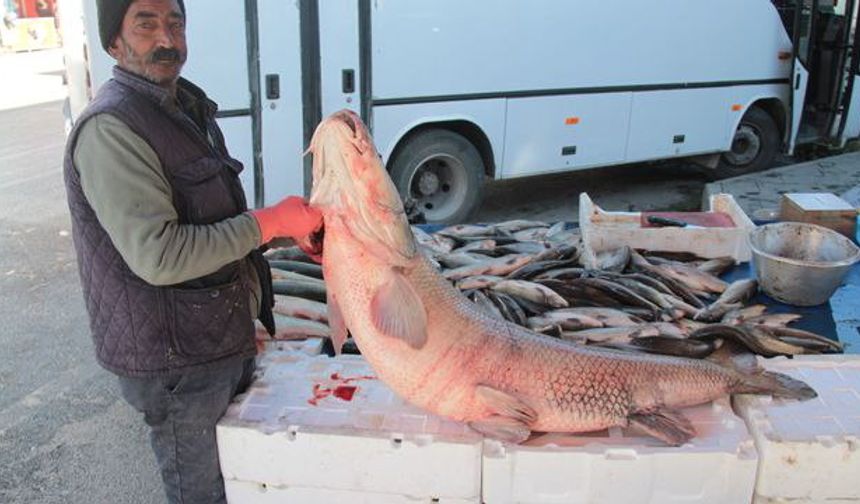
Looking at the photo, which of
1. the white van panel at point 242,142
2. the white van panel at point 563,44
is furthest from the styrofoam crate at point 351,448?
the white van panel at point 563,44

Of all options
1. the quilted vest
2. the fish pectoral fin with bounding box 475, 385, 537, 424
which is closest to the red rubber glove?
the quilted vest

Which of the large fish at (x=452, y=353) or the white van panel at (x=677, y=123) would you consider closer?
the large fish at (x=452, y=353)

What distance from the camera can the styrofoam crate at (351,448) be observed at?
9.60 ft

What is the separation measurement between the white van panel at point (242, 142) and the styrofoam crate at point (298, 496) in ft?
14.2

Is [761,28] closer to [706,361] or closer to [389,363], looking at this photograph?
[706,361]

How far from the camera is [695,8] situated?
912 cm

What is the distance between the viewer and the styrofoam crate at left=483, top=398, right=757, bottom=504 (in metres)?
2.87

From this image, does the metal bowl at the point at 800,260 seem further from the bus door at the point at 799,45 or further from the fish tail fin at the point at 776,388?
the bus door at the point at 799,45

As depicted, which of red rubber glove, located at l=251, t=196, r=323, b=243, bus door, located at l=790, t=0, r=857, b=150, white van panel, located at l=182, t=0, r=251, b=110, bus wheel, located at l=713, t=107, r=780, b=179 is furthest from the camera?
bus wheel, located at l=713, t=107, r=780, b=179

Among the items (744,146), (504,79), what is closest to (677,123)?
(744,146)

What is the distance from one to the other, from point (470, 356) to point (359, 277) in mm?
547

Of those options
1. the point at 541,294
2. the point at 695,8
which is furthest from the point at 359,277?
the point at 695,8

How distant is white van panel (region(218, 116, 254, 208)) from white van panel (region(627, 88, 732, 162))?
453cm

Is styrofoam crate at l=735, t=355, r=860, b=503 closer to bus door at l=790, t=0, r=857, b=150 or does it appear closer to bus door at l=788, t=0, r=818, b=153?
bus door at l=788, t=0, r=818, b=153
